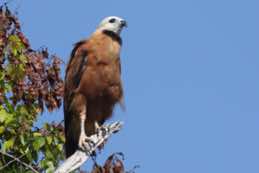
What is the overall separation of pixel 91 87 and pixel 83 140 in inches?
30.0

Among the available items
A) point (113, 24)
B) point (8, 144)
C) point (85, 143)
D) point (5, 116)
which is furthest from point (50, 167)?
point (113, 24)

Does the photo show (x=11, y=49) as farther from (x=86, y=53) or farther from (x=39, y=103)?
(x=86, y=53)

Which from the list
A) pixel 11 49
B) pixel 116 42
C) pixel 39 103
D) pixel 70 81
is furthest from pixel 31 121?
pixel 116 42

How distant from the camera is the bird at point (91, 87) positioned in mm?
6961

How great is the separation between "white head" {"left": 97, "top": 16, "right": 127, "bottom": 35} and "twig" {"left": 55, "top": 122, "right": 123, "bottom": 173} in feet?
6.12

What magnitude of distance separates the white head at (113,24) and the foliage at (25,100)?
1.40m

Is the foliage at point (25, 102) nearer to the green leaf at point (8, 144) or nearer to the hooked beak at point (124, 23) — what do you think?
the green leaf at point (8, 144)

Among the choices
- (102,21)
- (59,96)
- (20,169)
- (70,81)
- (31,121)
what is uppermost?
(102,21)

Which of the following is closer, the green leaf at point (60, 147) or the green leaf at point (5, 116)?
the green leaf at point (5, 116)

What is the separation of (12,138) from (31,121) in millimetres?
339

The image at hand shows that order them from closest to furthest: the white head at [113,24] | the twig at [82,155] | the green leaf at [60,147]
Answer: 1. the twig at [82,155]
2. the green leaf at [60,147]
3. the white head at [113,24]

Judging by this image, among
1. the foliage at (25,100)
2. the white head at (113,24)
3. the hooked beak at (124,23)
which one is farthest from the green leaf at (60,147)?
the hooked beak at (124,23)

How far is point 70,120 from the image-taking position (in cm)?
699

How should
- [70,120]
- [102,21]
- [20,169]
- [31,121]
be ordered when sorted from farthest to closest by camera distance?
[102,21] → [70,120] → [31,121] → [20,169]
